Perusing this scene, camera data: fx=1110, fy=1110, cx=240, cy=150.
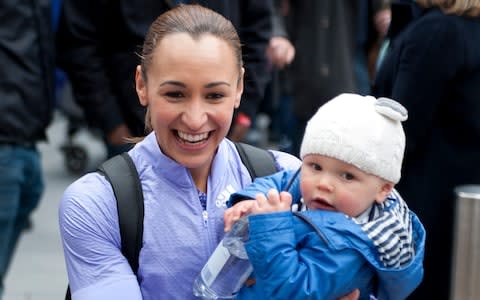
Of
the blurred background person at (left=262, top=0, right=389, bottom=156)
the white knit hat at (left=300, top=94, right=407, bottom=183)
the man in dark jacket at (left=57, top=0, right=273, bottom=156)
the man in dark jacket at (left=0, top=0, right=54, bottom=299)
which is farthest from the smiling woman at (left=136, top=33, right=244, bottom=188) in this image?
the blurred background person at (left=262, top=0, right=389, bottom=156)

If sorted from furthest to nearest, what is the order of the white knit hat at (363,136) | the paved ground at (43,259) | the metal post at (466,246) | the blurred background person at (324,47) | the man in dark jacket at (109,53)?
the blurred background person at (324,47) → the paved ground at (43,259) → the man in dark jacket at (109,53) → the metal post at (466,246) → the white knit hat at (363,136)

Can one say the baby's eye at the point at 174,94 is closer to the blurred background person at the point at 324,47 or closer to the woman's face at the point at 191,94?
the woman's face at the point at 191,94

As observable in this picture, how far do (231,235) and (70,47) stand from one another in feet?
8.39

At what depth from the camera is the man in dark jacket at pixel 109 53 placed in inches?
185

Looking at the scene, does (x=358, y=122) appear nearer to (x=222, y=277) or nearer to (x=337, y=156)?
(x=337, y=156)

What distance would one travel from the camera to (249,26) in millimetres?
5176

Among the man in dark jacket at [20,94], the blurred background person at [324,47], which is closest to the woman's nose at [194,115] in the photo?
the man in dark jacket at [20,94]

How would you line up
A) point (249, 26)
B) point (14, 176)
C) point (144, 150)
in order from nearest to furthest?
point (144, 150), point (14, 176), point (249, 26)

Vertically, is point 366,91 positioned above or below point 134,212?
below

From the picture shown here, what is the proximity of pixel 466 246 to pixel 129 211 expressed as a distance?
1.83 meters

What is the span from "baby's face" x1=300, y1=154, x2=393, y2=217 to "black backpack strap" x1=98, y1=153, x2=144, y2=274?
0.40m

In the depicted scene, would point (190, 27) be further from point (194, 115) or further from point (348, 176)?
point (348, 176)

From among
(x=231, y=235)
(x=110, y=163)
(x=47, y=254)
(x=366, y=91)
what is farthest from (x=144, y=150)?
(x=47, y=254)

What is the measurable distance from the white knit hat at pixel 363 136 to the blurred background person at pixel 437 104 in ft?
5.09
